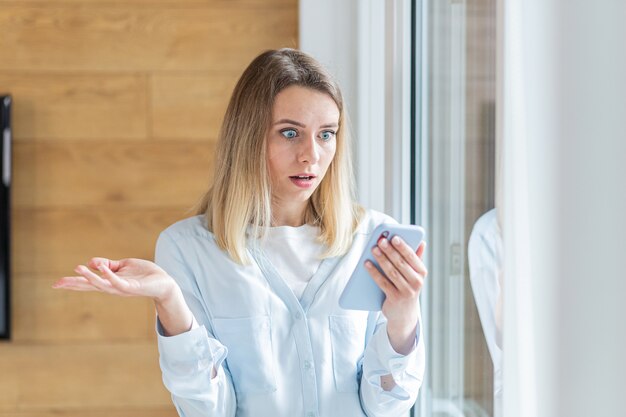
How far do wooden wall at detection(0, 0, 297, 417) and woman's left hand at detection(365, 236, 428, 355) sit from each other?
1.31m

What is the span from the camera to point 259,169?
4.74 feet

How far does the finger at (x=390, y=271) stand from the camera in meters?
1.21

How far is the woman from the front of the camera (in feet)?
4.60

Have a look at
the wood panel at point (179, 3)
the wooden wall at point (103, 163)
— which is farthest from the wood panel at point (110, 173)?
the wood panel at point (179, 3)

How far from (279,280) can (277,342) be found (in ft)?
0.37

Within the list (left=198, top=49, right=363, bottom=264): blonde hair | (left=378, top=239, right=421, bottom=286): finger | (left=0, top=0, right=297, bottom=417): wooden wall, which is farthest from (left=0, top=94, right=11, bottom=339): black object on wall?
(left=378, top=239, right=421, bottom=286): finger

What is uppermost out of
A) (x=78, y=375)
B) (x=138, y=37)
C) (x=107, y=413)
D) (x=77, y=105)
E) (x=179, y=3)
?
(x=179, y=3)

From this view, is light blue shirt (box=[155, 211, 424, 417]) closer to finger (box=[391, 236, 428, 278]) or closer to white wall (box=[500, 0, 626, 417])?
finger (box=[391, 236, 428, 278])

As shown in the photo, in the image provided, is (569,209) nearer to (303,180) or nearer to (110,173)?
(303,180)

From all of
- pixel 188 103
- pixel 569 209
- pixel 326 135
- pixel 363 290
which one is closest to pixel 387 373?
pixel 363 290

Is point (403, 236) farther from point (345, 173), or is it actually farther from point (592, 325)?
point (592, 325)

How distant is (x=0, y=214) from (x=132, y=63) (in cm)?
61

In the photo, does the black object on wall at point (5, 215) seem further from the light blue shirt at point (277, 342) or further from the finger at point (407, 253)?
the finger at point (407, 253)

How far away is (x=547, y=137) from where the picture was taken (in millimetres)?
672
